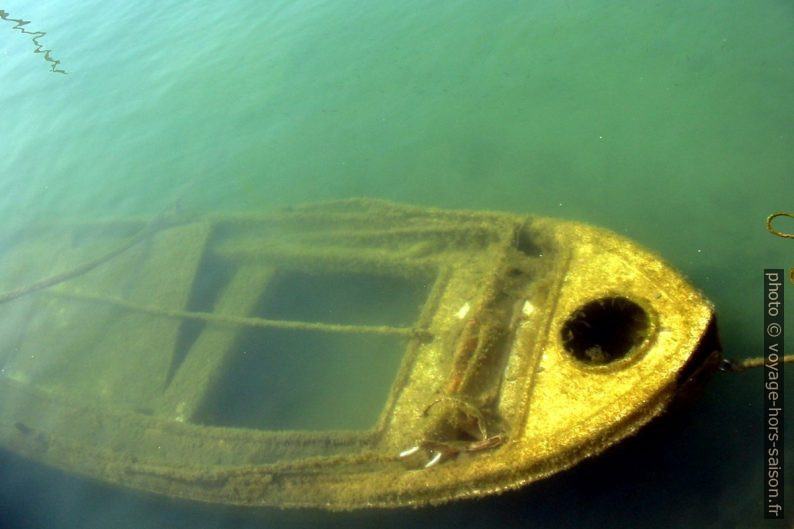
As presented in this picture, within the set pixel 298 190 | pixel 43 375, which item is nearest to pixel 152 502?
pixel 43 375

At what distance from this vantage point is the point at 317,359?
6.37 m

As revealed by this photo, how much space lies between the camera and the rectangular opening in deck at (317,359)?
19.2 ft

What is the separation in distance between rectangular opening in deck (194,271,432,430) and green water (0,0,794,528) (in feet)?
4.05

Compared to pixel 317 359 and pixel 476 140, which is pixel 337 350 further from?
pixel 476 140

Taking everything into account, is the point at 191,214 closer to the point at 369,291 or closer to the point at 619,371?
the point at 369,291

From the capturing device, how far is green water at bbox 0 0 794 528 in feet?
14.2

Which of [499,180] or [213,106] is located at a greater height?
[213,106]

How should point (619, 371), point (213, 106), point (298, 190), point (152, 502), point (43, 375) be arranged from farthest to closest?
A: point (213, 106) < point (298, 190) < point (43, 375) < point (152, 502) < point (619, 371)

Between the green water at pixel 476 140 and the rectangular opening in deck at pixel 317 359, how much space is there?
4.05 ft

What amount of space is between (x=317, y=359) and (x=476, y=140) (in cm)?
384

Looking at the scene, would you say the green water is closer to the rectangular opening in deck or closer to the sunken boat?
the sunken boat

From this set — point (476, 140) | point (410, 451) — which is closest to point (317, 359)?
point (410, 451)

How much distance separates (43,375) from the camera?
21.4 feet

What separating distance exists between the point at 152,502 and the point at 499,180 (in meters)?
5.36
